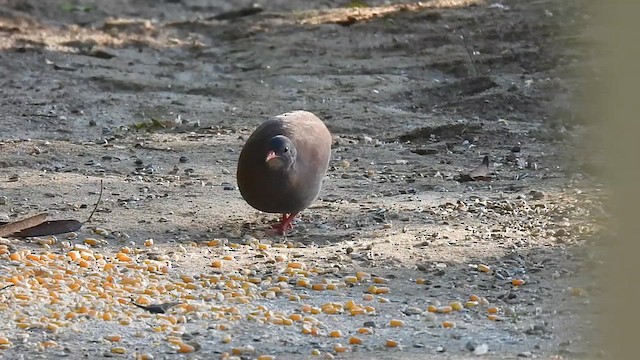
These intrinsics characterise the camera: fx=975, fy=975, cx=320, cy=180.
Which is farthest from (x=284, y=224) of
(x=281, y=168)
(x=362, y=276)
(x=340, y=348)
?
(x=340, y=348)

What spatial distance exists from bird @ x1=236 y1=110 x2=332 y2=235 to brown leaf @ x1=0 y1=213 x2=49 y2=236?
880mm

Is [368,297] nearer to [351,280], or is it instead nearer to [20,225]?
[351,280]

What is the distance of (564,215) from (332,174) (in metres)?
1.57

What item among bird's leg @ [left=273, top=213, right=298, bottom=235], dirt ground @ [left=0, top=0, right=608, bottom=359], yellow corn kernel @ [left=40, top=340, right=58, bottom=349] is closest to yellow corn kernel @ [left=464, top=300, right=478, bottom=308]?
dirt ground @ [left=0, top=0, right=608, bottom=359]

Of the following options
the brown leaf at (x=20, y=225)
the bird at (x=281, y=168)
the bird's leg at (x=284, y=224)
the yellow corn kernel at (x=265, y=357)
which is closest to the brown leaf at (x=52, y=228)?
the brown leaf at (x=20, y=225)

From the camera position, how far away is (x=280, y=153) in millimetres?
4098

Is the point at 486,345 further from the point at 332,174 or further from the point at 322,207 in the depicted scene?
the point at 332,174

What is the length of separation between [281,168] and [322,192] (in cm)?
110

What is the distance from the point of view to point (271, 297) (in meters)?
3.53

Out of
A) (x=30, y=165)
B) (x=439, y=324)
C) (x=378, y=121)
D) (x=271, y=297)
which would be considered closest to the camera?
(x=439, y=324)

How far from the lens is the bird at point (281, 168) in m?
4.12

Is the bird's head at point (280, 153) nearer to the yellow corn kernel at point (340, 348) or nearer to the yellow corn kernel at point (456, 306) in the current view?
the yellow corn kernel at point (456, 306)

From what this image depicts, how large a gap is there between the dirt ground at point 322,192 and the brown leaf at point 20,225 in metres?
0.08

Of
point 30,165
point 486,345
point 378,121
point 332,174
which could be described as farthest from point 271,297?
point 378,121
